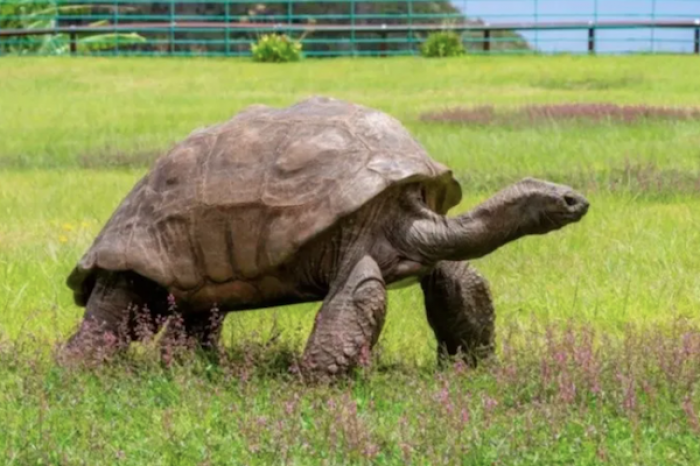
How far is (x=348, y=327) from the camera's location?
5668 mm

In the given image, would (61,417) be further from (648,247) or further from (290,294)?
(648,247)

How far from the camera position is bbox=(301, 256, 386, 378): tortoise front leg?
18.5 feet

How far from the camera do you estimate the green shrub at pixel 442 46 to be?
34938 mm

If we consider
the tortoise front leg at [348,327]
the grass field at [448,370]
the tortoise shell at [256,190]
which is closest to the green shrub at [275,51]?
the grass field at [448,370]

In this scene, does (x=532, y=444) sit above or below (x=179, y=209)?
below

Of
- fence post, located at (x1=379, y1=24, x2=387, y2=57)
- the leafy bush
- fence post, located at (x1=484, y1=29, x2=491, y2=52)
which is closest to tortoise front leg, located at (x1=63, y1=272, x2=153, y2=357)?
fence post, located at (x1=484, y1=29, x2=491, y2=52)

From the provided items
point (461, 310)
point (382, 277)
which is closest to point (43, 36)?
point (461, 310)

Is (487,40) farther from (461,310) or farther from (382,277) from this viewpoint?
(382,277)

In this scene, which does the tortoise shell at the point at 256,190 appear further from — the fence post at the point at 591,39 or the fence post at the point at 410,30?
the fence post at the point at 591,39

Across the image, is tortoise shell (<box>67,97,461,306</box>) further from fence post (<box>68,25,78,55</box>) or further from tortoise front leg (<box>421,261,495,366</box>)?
fence post (<box>68,25,78,55</box>)

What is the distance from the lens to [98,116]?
20.0m

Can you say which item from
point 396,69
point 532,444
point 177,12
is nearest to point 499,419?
point 532,444

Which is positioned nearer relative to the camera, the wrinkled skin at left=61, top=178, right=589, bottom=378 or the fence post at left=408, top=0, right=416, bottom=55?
the wrinkled skin at left=61, top=178, right=589, bottom=378

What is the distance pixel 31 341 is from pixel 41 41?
110 feet
